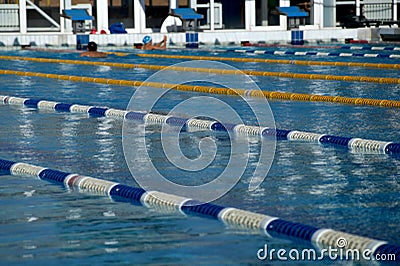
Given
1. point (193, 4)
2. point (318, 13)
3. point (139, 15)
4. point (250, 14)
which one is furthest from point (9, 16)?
point (318, 13)

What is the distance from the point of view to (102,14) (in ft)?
88.8

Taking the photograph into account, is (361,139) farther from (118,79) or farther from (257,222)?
Result: (118,79)

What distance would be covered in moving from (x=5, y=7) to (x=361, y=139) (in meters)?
19.5

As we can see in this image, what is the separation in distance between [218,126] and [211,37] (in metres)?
16.1

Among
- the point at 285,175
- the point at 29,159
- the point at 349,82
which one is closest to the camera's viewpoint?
the point at 285,175

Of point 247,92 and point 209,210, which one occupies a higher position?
point 247,92

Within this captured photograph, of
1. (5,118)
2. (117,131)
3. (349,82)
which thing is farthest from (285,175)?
(349,82)

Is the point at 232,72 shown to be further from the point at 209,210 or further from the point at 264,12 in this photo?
the point at 264,12

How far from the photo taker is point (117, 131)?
9758mm

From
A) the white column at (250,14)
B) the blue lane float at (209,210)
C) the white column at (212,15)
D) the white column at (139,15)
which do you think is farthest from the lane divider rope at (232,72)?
the white column at (250,14)

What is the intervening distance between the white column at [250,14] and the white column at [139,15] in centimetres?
310

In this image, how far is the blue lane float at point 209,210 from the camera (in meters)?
4.90

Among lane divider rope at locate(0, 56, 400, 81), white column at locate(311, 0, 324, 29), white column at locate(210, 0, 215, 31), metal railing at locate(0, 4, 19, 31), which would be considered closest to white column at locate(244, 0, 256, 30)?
white column at locate(210, 0, 215, 31)

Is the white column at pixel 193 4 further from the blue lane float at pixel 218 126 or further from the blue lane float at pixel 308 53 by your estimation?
the blue lane float at pixel 218 126
